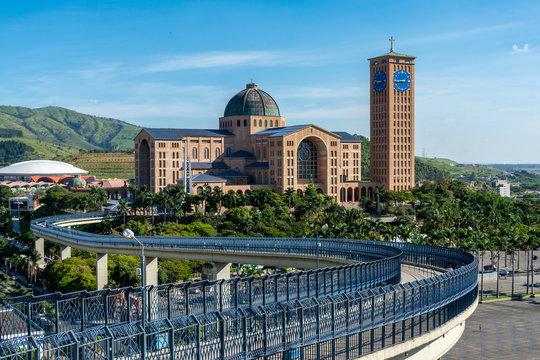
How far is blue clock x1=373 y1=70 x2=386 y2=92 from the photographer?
162m

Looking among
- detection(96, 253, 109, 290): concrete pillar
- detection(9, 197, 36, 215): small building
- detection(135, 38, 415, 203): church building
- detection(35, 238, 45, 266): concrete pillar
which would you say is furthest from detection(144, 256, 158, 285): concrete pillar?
detection(9, 197, 36, 215): small building

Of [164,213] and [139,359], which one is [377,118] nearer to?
[164,213]

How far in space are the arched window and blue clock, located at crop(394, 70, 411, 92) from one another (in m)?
30.2

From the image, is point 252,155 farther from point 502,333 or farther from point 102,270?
point 502,333

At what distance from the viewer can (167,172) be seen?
14538 centimetres

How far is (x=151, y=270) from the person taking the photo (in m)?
77.3

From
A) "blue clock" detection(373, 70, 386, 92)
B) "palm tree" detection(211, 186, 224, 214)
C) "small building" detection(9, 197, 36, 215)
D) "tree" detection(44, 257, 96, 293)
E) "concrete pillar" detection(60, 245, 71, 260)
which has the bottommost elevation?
"tree" detection(44, 257, 96, 293)

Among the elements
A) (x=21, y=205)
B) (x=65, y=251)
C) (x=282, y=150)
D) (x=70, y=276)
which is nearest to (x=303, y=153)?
(x=282, y=150)

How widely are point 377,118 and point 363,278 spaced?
128m

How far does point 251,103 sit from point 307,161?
68.2 feet

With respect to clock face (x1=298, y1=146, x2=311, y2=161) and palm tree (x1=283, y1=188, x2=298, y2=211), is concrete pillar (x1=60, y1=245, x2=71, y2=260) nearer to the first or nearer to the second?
palm tree (x1=283, y1=188, x2=298, y2=211)

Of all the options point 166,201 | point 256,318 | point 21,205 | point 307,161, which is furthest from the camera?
point 21,205

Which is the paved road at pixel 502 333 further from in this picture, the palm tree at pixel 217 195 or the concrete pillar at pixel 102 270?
the palm tree at pixel 217 195

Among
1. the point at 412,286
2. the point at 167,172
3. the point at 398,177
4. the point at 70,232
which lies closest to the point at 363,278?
the point at 412,286
